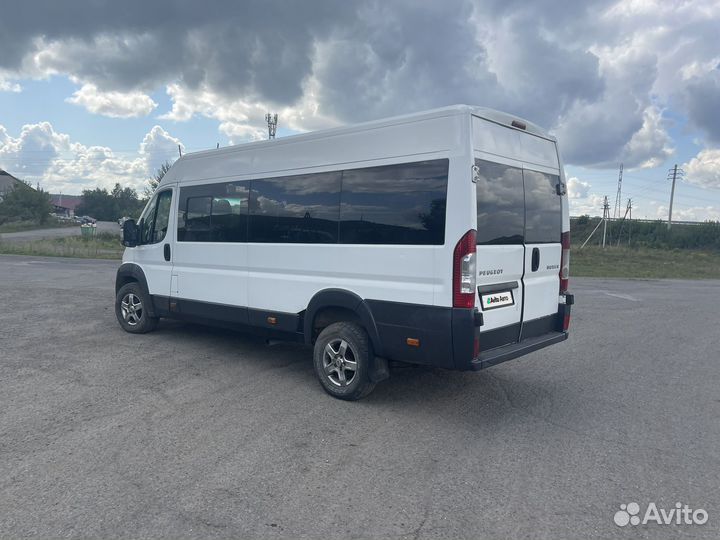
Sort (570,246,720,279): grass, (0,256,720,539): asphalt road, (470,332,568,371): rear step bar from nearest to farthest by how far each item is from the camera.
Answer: (0,256,720,539): asphalt road
(470,332,568,371): rear step bar
(570,246,720,279): grass

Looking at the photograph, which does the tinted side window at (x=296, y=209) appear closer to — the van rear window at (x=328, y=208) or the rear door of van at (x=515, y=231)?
the van rear window at (x=328, y=208)

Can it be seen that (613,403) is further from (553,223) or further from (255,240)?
(255,240)

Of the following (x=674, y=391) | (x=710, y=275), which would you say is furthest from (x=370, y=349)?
(x=710, y=275)

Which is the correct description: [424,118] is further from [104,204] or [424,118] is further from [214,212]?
[104,204]

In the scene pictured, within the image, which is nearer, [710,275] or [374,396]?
[374,396]

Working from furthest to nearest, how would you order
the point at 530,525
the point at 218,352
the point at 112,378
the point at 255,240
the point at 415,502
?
the point at 218,352, the point at 255,240, the point at 112,378, the point at 415,502, the point at 530,525

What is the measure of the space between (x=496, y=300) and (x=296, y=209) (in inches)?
93.3

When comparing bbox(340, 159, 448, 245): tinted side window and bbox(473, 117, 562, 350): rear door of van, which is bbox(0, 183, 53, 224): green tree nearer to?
bbox(340, 159, 448, 245): tinted side window

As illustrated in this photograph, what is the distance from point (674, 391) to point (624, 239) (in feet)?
193

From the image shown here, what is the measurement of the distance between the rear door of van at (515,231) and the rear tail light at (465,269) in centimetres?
20

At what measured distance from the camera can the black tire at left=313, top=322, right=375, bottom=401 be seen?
5.36 metres

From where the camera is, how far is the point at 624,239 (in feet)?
196

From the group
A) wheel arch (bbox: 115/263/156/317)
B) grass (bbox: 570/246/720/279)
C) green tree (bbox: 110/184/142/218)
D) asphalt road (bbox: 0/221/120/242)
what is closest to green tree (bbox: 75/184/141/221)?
green tree (bbox: 110/184/142/218)

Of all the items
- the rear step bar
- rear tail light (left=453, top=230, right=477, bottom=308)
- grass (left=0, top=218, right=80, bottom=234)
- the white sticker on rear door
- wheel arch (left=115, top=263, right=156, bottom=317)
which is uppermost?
rear tail light (left=453, top=230, right=477, bottom=308)
